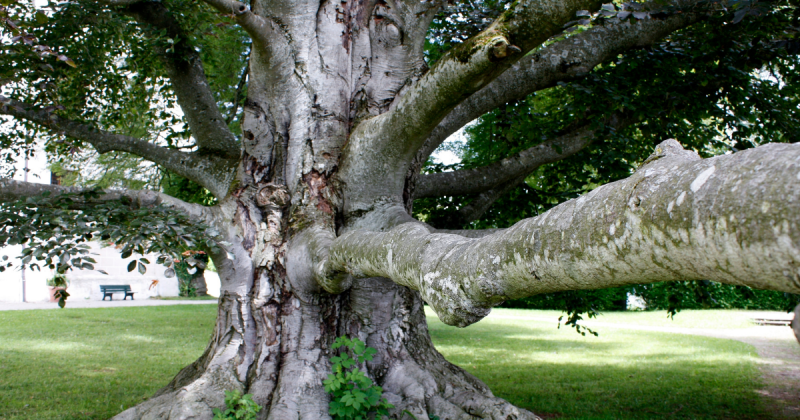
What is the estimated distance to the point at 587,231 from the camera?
172 cm

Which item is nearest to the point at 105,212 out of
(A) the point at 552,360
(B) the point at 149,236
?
(B) the point at 149,236

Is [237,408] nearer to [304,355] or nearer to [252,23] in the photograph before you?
[304,355]

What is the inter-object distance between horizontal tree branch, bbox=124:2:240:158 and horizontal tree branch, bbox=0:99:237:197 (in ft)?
0.57

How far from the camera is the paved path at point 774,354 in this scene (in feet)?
21.4

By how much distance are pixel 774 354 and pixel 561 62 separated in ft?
27.7

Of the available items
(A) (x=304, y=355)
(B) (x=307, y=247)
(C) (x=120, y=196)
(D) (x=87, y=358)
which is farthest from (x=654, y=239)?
(D) (x=87, y=358)

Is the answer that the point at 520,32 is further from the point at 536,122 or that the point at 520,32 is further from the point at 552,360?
the point at 552,360

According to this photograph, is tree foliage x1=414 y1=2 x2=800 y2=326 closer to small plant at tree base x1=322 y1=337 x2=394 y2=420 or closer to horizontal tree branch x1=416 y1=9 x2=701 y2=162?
horizontal tree branch x1=416 y1=9 x2=701 y2=162

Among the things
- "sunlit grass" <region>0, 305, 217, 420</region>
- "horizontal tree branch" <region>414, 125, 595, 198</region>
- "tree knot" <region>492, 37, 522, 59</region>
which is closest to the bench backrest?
"sunlit grass" <region>0, 305, 217, 420</region>

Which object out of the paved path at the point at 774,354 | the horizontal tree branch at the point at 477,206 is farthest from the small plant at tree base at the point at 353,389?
the paved path at the point at 774,354

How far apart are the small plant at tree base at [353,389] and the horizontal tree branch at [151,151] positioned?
2.09 metres

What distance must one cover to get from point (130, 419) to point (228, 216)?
1.65 meters

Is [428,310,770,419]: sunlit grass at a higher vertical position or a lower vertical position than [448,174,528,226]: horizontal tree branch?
lower

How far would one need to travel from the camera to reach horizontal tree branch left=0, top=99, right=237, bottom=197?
514 cm
